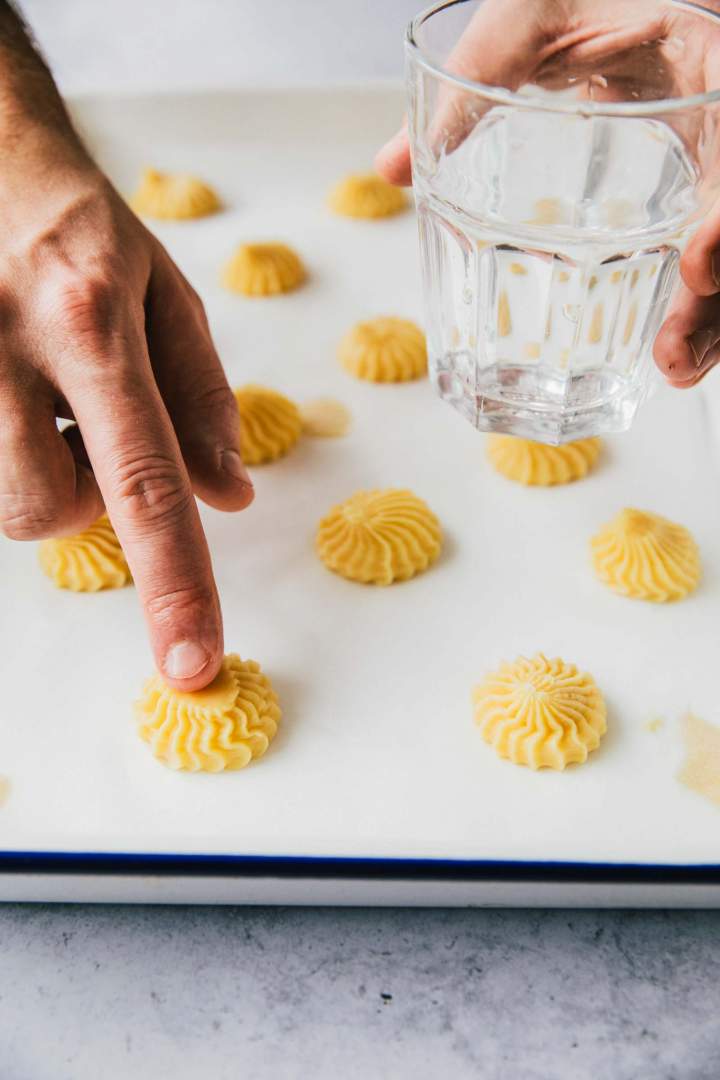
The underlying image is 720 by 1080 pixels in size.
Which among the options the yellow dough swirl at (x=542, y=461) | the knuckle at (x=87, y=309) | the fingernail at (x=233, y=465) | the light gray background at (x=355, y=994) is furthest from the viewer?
the yellow dough swirl at (x=542, y=461)

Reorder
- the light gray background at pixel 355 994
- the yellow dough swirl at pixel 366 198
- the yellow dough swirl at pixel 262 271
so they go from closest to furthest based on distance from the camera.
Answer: the light gray background at pixel 355 994, the yellow dough swirl at pixel 262 271, the yellow dough swirl at pixel 366 198

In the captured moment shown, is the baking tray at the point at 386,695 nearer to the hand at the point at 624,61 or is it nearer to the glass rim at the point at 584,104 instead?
the hand at the point at 624,61

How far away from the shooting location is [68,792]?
0.92 meters

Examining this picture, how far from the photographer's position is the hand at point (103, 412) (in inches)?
36.3

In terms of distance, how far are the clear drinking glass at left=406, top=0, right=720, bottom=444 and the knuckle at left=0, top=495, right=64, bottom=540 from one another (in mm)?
425

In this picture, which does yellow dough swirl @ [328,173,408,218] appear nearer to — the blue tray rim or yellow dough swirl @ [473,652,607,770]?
yellow dough swirl @ [473,652,607,770]

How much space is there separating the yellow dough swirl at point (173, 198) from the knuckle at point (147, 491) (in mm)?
876

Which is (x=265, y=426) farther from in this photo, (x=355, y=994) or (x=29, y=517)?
(x=355, y=994)

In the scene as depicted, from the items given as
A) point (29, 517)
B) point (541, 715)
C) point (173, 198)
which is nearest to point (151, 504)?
point (29, 517)

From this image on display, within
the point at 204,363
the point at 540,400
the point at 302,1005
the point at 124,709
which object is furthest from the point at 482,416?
the point at 302,1005


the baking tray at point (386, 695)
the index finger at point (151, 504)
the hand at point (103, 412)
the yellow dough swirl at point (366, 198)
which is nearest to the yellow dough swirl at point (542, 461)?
the baking tray at point (386, 695)

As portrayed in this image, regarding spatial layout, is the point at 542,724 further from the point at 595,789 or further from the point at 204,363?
the point at 204,363

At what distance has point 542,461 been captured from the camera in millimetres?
1206

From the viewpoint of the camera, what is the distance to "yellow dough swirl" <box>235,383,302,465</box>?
125 cm
